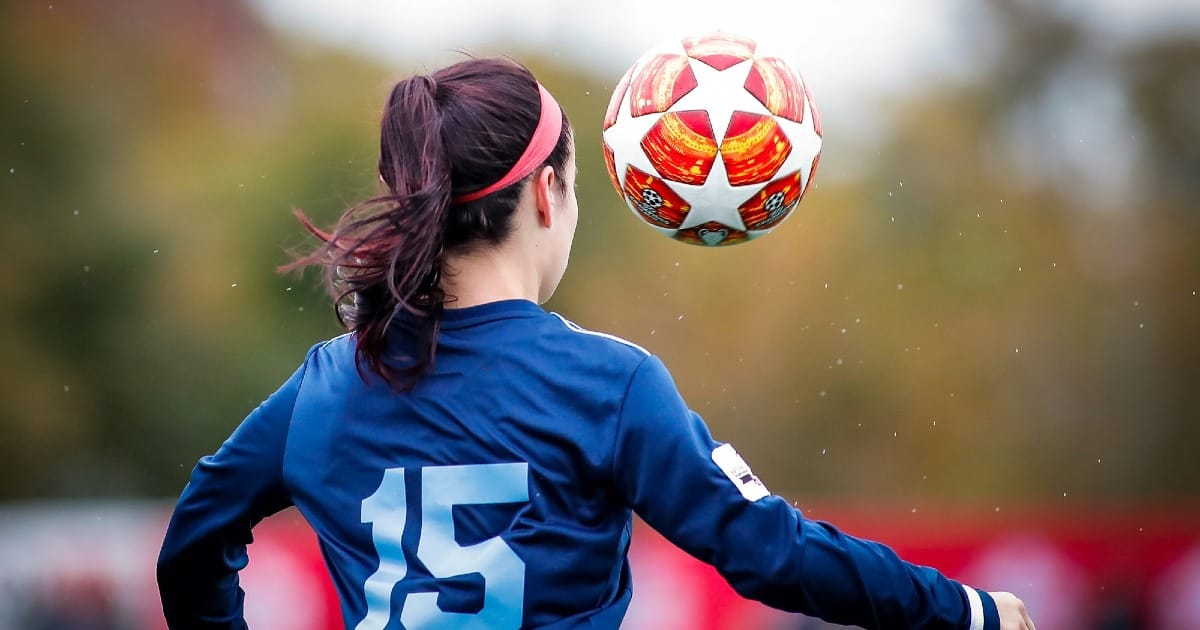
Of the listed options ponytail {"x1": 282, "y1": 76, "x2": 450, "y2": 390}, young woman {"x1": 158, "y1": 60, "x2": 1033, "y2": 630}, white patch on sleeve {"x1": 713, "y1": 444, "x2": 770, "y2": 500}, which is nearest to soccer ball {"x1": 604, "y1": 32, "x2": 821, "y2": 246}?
young woman {"x1": 158, "y1": 60, "x2": 1033, "y2": 630}

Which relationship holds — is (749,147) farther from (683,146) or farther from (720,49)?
(720,49)

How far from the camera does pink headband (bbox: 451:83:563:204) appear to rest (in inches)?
90.7

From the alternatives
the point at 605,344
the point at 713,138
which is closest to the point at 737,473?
the point at 605,344

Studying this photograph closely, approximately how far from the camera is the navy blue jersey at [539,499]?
2139mm

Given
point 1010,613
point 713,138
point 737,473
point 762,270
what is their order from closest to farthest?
point 737,473 < point 1010,613 < point 713,138 < point 762,270

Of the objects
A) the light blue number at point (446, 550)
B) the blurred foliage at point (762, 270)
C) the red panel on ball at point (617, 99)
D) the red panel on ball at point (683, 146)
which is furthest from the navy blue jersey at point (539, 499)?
the blurred foliage at point (762, 270)

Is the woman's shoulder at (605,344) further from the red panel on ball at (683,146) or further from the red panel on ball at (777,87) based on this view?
the red panel on ball at (777,87)

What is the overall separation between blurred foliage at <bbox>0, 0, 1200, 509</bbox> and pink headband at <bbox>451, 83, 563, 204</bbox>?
16.4m

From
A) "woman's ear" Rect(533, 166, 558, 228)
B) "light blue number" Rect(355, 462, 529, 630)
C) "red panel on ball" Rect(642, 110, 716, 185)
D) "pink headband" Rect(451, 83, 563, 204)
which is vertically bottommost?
"light blue number" Rect(355, 462, 529, 630)

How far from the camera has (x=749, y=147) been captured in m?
3.38

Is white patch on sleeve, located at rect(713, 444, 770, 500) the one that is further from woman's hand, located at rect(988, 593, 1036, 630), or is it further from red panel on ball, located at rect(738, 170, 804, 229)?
red panel on ball, located at rect(738, 170, 804, 229)

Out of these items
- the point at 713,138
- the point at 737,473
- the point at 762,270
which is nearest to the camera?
the point at 737,473

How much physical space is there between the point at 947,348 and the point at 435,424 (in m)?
27.8

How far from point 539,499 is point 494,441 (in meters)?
0.12
